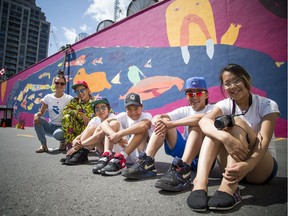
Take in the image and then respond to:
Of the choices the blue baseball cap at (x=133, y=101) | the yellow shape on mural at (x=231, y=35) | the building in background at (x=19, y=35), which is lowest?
the blue baseball cap at (x=133, y=101)

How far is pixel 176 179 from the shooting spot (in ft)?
5.13

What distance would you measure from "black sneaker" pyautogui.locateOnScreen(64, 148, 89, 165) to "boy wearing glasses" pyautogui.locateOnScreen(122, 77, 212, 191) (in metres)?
1.15

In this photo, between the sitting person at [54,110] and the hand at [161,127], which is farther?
the sitting person at [54,110]

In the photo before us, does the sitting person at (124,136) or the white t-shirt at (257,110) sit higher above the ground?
the white t-shirt at (257,110)

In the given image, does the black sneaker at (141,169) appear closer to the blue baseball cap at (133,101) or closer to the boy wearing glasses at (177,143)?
the boy wearing glasses at (177,143)

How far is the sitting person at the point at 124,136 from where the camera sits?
2.19 metres

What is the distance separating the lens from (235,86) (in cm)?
156

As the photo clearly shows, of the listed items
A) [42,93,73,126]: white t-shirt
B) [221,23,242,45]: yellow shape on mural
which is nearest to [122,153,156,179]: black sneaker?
[42,93,73,126]: white t-shirt

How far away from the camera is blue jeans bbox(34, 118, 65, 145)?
12.1ft

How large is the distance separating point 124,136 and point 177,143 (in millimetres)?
694

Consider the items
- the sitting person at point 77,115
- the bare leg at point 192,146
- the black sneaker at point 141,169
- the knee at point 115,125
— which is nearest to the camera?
the bare leg at point 192,146

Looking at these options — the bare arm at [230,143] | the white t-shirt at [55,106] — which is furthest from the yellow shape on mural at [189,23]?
the bare arm at [230,143]

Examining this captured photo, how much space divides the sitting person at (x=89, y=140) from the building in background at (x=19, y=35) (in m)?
67.6

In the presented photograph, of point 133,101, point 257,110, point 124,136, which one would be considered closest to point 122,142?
point 124,136
